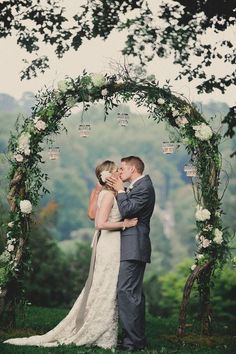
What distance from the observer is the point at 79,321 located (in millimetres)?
6906

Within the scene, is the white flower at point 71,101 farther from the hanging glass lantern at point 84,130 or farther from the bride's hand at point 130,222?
the bride's hand at point 130,222

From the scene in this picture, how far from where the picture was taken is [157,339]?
305 inches

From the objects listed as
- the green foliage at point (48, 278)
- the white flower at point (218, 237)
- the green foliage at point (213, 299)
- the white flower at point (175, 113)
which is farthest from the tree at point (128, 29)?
the green foliage at point (48, 278)

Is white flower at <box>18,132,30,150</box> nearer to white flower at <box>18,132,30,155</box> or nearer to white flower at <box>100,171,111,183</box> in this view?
white flower at <box>18,132,30,155</box>

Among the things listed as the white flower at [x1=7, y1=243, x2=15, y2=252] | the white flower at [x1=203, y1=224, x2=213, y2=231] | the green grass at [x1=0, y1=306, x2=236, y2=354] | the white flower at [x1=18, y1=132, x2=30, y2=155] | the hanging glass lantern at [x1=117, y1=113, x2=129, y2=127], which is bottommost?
the green grass at [x1=0, y1=306, x2=236, y2=354]

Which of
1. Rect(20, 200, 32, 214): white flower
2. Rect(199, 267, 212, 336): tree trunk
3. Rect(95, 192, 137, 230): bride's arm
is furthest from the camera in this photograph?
Rect(199, 267, 212, 336): tree trunk

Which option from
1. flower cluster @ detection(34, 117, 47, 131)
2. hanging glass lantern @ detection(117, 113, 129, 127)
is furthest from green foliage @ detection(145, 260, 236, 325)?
flower cluster @ detection(34, 117, 47, 131)

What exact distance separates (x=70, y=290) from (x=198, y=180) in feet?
39.1

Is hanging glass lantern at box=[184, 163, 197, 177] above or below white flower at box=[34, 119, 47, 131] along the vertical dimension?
below

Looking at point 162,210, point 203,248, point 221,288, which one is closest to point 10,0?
point 203,248

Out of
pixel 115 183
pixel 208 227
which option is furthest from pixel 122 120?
pixel 208 227

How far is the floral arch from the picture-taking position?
7758mm

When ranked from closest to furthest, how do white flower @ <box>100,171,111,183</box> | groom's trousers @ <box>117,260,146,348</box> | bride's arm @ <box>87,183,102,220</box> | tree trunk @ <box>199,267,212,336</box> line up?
groom's trousers @ <box>117,260,146,348</box> → white flower @ <box>100,171,111,183</box> → bride's arm @ <box>87,183,102,220</box> → tree trunk @ <box>199,267,212,336</box>

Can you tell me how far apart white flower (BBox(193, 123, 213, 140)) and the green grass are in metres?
2.53
